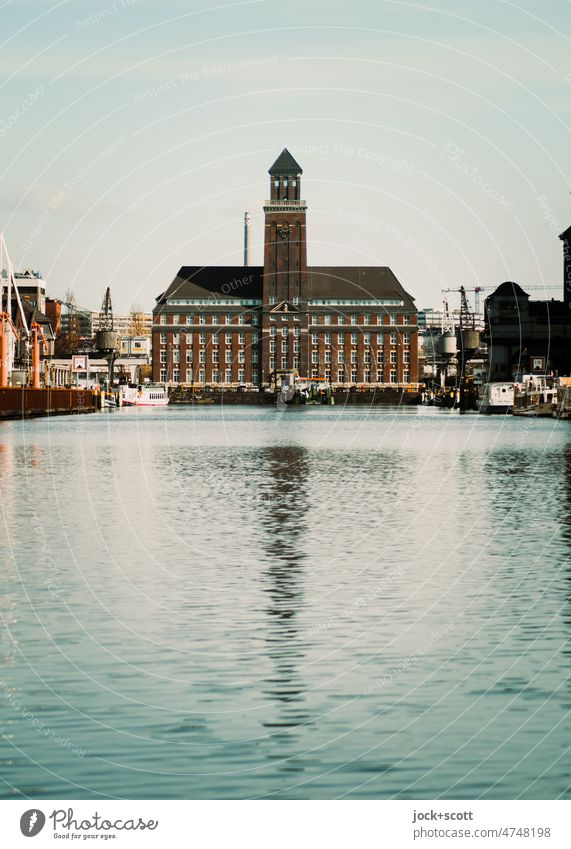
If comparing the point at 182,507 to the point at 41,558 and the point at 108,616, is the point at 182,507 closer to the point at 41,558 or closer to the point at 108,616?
the point at 41,558

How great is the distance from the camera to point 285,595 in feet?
70.0

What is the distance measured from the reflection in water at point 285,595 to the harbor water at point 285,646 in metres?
0.05

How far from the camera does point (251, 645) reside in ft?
57.2

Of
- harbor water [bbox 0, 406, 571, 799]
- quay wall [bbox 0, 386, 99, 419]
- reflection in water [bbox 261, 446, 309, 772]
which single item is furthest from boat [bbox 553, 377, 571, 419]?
harbor water [bbox 0, 406, 571, 799]

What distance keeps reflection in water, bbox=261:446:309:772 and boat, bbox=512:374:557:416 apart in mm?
101852

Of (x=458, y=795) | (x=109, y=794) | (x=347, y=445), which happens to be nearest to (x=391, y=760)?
(x=458, y=795)

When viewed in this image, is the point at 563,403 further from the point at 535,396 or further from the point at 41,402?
the point at 41,402

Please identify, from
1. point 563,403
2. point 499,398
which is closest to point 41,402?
point 563,403

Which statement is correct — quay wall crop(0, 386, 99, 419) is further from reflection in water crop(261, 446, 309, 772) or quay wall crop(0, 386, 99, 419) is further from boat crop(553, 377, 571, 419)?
reflection in water crop(261, 446, 309, 772)

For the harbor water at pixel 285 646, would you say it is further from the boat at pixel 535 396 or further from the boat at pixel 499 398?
the boat at pixel 499 398

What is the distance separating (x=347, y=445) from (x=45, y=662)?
63.7m

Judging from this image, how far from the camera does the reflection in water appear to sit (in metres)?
14.1

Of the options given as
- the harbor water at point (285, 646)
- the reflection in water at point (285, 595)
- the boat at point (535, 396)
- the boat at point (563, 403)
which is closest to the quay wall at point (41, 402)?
the boat at point (563, 403)

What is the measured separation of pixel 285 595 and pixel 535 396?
432 ft
